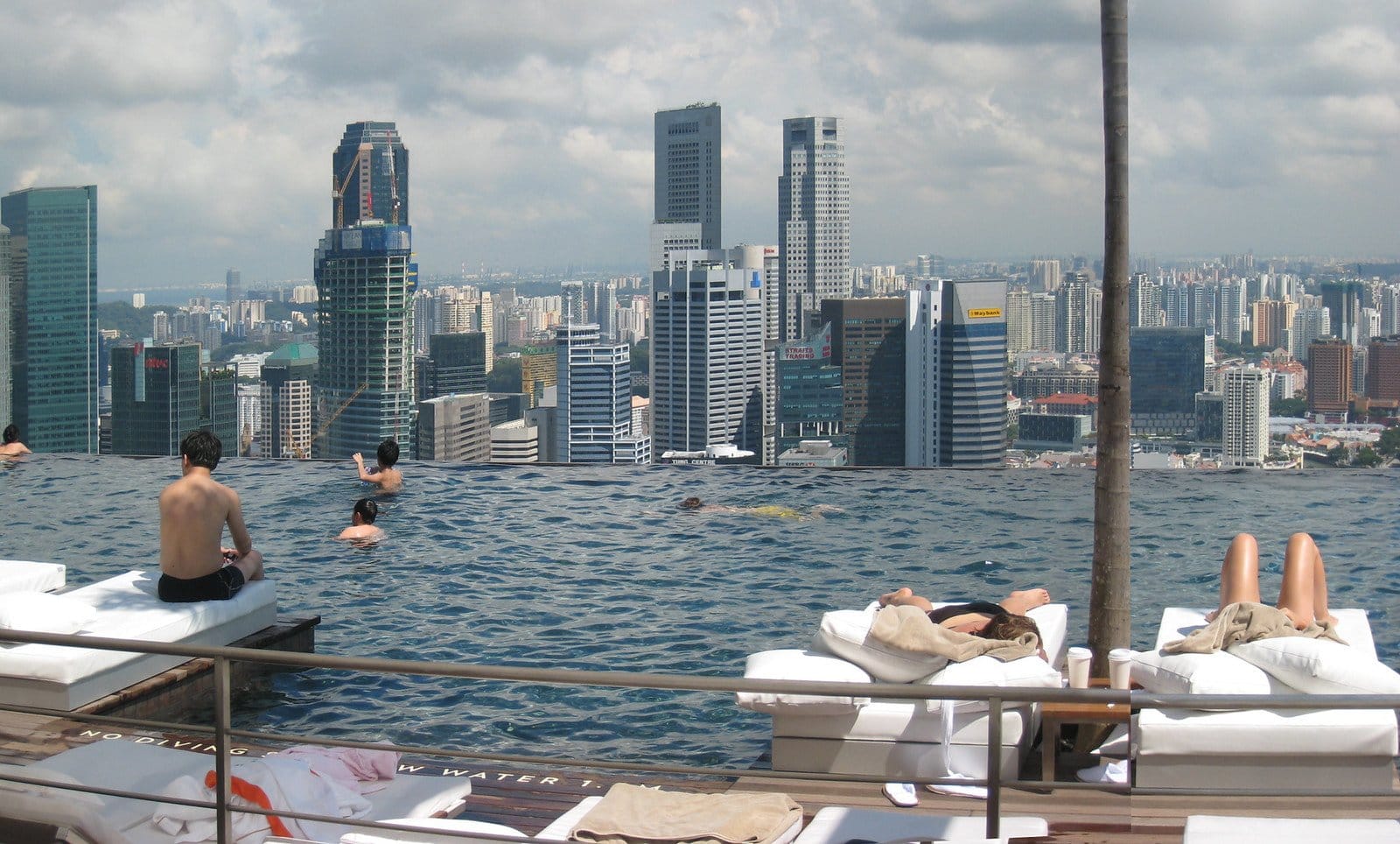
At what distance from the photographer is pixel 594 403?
10712 centimetres

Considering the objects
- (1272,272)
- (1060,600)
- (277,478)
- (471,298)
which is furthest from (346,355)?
(1060,600)

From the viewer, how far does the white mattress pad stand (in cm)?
485

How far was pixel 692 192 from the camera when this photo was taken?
189m

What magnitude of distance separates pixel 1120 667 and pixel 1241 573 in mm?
1067

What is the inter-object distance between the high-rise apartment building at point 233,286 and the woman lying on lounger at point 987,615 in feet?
460

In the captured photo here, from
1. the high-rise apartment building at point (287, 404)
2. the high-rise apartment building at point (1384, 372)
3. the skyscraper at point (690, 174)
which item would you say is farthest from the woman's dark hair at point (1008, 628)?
the skyscraper at point (690, 174)

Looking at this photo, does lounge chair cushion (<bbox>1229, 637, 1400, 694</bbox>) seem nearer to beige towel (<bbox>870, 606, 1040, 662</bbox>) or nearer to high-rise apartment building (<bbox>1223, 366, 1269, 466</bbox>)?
beige towel (<bbox>870, 606, 1040, 662</bbox>)

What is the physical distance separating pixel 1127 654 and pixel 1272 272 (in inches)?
4138

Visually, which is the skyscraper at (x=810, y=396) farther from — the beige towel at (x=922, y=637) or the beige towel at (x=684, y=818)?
the beige towel at (x=684, y=818)

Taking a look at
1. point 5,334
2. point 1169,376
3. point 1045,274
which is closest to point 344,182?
point 5,334

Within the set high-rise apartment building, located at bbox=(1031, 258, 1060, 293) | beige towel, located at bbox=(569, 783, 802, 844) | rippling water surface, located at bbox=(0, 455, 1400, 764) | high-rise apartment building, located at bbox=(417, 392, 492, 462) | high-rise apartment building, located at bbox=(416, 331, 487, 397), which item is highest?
high-rise apartment building, located at bbox=(1031, 258, 1060, 293)

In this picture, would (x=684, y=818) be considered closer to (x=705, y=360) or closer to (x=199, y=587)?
(x=199, y=587)

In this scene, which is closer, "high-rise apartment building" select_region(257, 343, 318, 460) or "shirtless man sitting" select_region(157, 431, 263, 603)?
"shirtless man sitting" select_region(157, 431, 263, 603)

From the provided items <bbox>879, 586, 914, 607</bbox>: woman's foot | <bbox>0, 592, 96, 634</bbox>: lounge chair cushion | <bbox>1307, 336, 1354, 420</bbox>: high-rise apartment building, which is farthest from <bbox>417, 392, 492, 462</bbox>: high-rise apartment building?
<bbox>879, 586, 914, 607</bbox>: woman's foot
